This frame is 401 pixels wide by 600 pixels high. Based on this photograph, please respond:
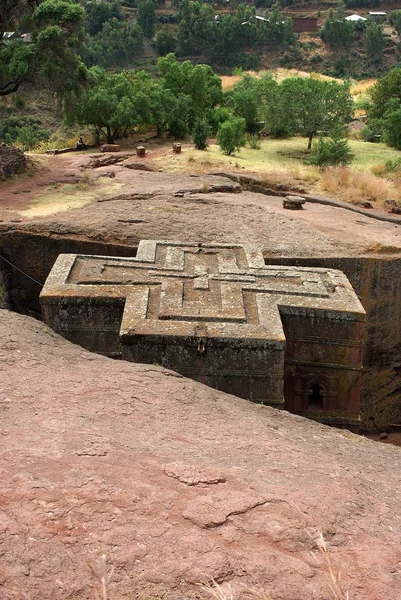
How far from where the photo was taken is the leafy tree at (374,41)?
48062 millimetres

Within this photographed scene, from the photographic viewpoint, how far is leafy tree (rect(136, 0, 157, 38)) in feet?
161

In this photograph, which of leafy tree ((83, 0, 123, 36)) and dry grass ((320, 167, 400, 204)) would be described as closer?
dry grass ((320, 167, 400, 204))

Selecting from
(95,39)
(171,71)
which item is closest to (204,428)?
(171,71)

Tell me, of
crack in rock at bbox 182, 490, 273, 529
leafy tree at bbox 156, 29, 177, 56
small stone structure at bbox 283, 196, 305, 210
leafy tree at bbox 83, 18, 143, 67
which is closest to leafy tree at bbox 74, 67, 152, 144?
small stone structure at bbox 283, 196, 305, 210

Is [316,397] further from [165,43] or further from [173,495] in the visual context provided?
[165,43]

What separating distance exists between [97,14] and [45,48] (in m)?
38.3

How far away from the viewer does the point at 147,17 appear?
4925cm

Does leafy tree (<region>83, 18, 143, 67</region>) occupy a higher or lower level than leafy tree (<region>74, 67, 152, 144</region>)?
higher

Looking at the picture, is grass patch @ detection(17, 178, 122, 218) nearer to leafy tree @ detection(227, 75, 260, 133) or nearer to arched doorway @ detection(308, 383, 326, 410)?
arched doorway @ detection(308, 383, 326, 410)

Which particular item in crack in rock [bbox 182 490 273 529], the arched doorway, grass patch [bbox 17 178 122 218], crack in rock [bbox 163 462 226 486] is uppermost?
crack in rock [bbox 182 490 273 529]

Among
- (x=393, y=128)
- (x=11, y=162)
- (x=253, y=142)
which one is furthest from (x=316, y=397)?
(x=393, y=128)

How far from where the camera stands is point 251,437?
4484 millimetres

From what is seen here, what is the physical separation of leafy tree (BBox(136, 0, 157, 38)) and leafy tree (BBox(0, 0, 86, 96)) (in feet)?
123

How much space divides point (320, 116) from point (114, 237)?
13268 mm
